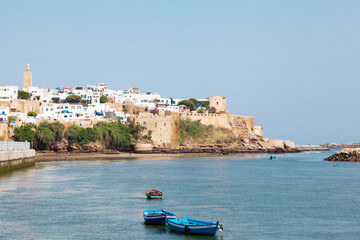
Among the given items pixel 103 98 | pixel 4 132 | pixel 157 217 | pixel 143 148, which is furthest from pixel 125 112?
pixel 157 217

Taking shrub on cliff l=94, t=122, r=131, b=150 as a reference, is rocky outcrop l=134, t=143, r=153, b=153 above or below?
below

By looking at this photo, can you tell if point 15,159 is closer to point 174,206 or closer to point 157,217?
point 174,206

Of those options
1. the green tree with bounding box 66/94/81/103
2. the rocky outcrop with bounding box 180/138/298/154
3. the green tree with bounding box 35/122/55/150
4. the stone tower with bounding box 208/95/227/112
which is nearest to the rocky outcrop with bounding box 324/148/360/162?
the rocky outcrop with bounding box 180/138/298/154

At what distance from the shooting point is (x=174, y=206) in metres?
26.4

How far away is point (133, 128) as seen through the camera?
84.0 metres

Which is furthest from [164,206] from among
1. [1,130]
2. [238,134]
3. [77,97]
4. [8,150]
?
[238,134]

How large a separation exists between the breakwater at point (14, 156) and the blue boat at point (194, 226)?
2376 centimetres

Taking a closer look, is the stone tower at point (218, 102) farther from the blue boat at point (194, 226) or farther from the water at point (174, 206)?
the blue boat at point (194, 226)

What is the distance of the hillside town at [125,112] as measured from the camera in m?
78.5

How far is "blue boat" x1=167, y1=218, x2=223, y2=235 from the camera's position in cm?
1953

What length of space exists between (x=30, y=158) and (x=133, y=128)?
1282 inches

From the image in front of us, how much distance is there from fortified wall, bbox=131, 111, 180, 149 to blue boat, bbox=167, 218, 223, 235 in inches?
2565

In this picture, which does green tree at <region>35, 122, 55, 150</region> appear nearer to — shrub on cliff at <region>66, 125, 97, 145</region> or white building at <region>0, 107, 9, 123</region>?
shrub on cliff at <region>66, 125, 97, 145</region>

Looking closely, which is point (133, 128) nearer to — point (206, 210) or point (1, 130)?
point (1, 130)
